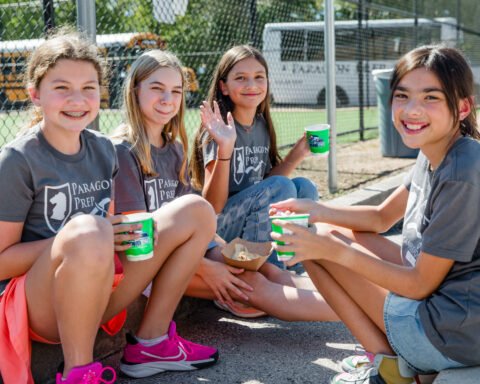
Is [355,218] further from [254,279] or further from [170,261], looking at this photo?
[170,261]

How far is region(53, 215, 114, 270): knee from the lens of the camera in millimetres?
1910

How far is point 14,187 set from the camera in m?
2.06

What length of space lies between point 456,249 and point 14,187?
61.0 inches

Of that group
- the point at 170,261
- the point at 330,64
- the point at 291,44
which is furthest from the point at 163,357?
the point at 291,44

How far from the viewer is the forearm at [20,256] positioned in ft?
6.68

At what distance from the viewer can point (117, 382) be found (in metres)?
2.37

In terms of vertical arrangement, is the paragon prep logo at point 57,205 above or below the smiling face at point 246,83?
below

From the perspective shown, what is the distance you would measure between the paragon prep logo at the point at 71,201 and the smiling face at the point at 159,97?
2.13 ft

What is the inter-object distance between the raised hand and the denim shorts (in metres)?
1.36

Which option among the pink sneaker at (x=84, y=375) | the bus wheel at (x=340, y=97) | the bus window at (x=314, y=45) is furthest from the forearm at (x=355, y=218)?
the bus wheel at (x=340, y=97)

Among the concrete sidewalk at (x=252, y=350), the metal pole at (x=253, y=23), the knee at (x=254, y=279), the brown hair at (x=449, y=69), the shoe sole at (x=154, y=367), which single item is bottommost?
the concrete sidewalk at (x=252, y=350)

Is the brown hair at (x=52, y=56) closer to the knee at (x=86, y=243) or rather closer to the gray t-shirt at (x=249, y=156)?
the knee at (x=86, y=243)

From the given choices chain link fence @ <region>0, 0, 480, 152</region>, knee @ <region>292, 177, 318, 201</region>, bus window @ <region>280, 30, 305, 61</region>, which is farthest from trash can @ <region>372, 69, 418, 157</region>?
knee @ <region>292, 177, 318, 201</region>

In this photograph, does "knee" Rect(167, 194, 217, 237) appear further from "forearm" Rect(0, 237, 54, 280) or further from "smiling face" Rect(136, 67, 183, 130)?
"smiling face" Rect(136, 67, 183, 130)
